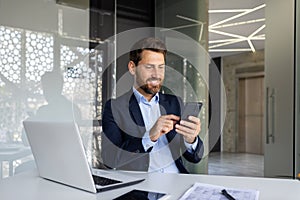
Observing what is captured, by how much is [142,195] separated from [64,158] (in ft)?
0.94

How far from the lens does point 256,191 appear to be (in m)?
0.93

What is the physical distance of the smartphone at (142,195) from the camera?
852 mm

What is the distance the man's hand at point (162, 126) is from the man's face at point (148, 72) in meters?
0.29

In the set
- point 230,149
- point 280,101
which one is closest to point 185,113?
point 280,101

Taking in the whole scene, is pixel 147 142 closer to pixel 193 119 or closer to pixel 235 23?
pixel 193 119

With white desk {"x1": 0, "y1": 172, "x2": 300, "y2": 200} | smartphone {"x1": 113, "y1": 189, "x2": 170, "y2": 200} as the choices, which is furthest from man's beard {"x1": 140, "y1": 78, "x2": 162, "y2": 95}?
smartphone {"x1": 113, "y1": 189, "x2": 170, "y2": 200}

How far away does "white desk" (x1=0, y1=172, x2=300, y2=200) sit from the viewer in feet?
2.93

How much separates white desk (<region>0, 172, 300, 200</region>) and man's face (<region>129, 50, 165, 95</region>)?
0.77 m

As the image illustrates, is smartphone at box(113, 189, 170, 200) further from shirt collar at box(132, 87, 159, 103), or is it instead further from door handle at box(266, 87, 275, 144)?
door handle at box(266, 87, 275, 144)

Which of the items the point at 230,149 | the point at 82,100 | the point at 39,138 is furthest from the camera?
the point at 230,149

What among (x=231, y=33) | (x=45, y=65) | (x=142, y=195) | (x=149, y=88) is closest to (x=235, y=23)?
(x=231, y=33)

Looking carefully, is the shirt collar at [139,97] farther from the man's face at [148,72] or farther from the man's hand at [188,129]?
the man's hand at [188,129]

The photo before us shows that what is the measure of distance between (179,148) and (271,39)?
1.83 meters

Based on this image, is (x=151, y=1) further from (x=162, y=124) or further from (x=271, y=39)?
(x=162, y=124)
